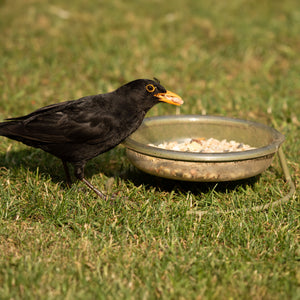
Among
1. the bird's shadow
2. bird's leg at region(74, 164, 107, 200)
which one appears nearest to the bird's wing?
bird's leg at region(74, 164, 107, 200)

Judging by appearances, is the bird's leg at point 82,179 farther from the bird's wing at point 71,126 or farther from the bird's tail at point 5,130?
the bird's tail at point 5,130

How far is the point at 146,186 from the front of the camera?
15.1 ft

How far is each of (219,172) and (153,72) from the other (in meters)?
4.20

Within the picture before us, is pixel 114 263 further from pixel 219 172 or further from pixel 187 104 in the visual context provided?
pixel 187 104

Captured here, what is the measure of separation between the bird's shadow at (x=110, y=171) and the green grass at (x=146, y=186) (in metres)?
0.02

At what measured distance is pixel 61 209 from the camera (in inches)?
151

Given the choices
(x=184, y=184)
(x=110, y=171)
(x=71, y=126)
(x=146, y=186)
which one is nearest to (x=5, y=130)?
(x=71, y=126)

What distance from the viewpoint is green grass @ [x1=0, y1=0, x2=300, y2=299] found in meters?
3.05

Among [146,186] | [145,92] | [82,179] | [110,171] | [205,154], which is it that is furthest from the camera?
[110,171]

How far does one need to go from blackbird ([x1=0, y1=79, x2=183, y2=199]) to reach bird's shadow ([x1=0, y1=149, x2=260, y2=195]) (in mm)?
403

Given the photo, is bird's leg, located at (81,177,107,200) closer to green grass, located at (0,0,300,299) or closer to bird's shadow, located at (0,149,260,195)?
green grass, located at (0,0,300,299)

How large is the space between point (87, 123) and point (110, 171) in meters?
1.06

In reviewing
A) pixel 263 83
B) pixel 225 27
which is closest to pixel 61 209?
pixel 263 83

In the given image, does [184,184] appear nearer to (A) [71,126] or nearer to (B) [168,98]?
(B) [168,98]
